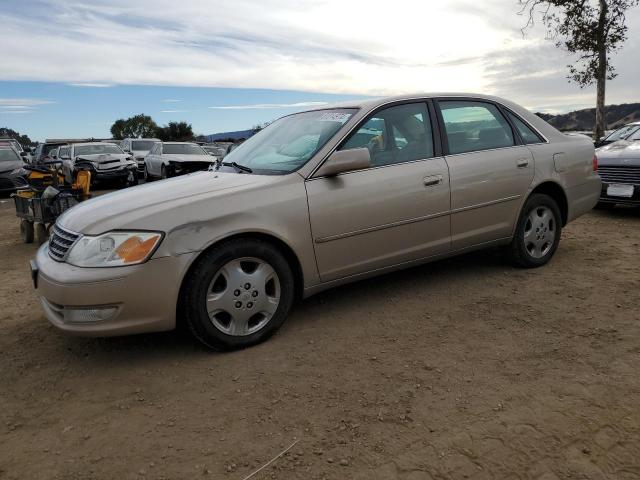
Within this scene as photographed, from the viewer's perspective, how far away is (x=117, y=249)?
3.02 m

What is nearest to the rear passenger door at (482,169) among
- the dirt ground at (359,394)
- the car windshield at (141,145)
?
the dirt ground at (359,394)

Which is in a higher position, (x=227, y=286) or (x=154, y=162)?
(x=154, y=162)

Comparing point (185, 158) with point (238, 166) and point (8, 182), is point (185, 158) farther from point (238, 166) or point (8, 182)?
point (238, 166)

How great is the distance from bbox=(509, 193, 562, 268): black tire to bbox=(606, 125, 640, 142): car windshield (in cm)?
476

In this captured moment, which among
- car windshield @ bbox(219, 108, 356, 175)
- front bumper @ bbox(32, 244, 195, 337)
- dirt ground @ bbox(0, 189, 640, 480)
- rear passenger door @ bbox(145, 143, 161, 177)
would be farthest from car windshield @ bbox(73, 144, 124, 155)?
front bumper @ bbox(32, 244, 195, 337)

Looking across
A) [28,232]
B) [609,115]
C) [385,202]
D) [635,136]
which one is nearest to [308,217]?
[385,202]

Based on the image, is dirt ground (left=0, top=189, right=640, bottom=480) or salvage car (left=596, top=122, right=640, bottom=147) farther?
salvage car (left=596, top=122, right=640, bottom=147)

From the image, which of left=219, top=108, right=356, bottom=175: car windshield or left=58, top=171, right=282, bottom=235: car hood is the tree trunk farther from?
left=58, top=171, right=282, bottom=235: car hood

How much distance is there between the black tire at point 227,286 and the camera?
3123 millimetres

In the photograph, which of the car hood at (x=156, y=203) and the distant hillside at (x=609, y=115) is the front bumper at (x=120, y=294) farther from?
the distant hillside at (x=609, y=115)

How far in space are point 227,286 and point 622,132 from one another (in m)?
8.26

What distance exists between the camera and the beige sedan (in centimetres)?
305

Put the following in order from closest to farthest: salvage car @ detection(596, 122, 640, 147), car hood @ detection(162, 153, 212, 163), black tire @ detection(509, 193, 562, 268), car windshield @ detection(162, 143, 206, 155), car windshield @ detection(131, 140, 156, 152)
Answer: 1. black tire @ detection(509, 193, 562, 268)
2. salvage car @ detection(596, 122, 640, 147)
3. car hood @ detection(162, 153, 212, 163)
4. car windshield @ detection(162, 143, 206, 155)
5. car windshield @ detection(131, 140, 156, 152)

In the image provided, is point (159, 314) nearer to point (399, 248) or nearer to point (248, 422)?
point (248, 422)
